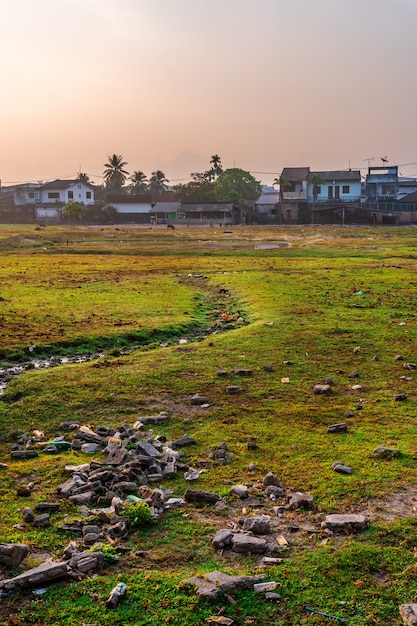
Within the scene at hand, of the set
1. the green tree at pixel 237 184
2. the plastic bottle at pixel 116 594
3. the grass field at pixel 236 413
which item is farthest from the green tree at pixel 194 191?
the plastic bottle at pixel 116 594

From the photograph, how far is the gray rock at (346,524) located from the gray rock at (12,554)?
11.1ft

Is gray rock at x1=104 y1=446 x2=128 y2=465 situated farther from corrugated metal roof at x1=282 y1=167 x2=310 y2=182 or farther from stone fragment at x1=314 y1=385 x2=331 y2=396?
corrugated metal roof at x1=282 y1=167 x2=310 y2=182

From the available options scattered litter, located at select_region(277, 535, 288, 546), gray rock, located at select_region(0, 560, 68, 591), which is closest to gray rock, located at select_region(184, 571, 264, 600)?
scattered litter, located at select_region(277, 535, 288, 546)

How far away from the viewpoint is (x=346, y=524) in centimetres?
755

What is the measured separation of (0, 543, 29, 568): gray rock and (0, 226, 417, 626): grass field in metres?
0.13

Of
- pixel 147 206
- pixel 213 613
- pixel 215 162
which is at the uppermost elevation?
pixel 215 162

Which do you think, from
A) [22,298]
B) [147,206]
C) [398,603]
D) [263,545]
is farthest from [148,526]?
[147,206]

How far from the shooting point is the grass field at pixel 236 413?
6.39 meters

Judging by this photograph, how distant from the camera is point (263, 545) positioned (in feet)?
23.6

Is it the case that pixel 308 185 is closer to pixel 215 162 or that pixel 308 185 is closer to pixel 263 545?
pixel 215 162

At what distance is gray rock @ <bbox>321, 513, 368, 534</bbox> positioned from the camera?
7.53 metres

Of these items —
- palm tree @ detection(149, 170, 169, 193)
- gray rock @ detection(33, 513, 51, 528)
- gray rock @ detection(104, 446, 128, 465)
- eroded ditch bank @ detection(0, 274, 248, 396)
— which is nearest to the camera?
gray rock @ detection(33, 513, 51, 528)

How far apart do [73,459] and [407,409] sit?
19.9ft

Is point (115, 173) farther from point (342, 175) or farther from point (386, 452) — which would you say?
point (386, 452)
